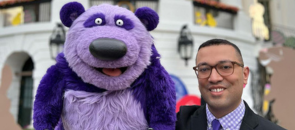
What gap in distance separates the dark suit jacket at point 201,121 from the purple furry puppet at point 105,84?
2.6 inches

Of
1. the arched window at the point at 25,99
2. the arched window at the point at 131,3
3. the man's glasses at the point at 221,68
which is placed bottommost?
the arched window at the point at 25,99

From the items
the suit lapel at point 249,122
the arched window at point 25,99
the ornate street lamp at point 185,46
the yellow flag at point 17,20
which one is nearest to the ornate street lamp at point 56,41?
the yellow flag at point 17,20

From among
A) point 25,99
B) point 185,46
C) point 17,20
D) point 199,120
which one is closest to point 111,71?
point 199,120

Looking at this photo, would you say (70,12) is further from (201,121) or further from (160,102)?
(201,121)

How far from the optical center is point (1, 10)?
8445 mm

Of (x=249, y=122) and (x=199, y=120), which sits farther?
(x=199, y=120)

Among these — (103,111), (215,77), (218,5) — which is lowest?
(103,111)

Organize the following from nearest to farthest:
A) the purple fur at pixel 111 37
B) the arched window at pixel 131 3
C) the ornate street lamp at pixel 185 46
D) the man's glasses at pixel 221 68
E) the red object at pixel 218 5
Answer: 1. the man's glasses at pixel 221 68
2. the purple fur at pixel 111 37
3. the arched window at pixel 131 3
4. the ornate street lamp at pixel 185 46
5. the red object at pixel 218 5

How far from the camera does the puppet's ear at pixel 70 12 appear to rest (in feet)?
5.74

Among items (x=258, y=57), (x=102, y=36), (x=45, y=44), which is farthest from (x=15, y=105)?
(x=258, y=57)

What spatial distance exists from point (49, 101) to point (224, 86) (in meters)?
1.07

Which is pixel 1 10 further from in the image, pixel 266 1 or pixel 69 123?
pixel 266 1

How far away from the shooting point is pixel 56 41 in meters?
6.81

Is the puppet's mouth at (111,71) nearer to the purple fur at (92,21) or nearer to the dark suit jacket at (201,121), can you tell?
the purple fur at (92,21)
